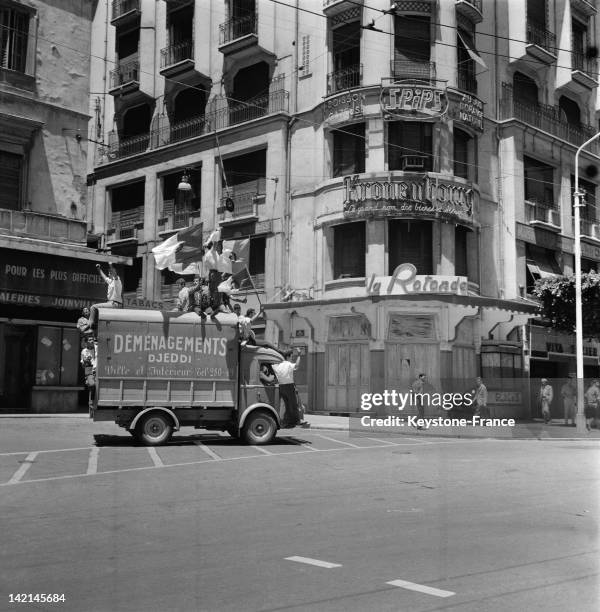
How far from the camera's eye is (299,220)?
31.5 m

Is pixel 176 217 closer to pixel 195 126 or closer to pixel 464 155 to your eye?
pixel 195 126

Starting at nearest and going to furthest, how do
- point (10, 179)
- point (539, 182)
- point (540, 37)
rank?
point (10, 179) → point (540, 37) → point (539, 182)

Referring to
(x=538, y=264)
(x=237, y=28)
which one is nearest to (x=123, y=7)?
(x=237, y=28)

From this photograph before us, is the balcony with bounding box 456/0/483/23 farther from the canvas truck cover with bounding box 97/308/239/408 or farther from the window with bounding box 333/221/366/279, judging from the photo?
the canvas truck cover with bounding box 97/308/239/408

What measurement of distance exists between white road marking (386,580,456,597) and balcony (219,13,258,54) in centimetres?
2993

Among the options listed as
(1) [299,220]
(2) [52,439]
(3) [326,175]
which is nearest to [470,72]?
(3) [326,175]

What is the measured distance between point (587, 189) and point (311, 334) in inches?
679

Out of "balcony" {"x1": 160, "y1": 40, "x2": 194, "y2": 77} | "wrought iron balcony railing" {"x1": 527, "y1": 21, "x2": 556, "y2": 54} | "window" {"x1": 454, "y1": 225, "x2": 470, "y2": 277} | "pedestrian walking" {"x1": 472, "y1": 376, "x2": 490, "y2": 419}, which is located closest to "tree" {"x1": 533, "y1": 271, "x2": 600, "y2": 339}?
"window" {"x1": 454, "y1": 225, "x2": 470, "y2": 277}

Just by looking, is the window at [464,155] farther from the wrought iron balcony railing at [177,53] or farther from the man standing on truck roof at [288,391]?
the man standing on truck roof at [288,391]

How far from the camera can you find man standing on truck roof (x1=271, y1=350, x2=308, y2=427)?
1786 cm

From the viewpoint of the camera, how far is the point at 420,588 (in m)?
5.84

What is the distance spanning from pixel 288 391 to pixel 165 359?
306 cm

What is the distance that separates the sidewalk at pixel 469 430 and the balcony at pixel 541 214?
35.2 ft

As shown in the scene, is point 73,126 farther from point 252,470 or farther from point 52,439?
point 252,470
